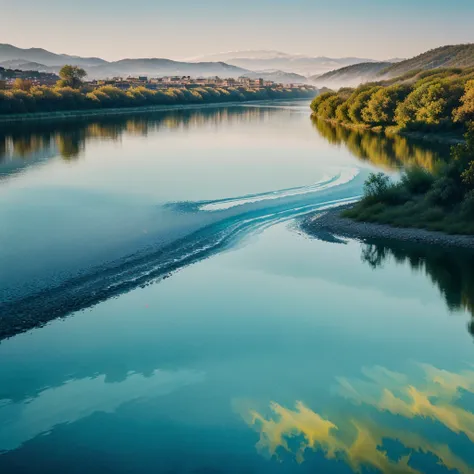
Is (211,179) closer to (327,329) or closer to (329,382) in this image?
(327,329)

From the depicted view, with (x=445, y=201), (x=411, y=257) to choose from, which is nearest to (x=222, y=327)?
(x=411, y=257)

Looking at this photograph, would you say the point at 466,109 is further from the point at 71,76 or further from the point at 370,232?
the point at 71,76

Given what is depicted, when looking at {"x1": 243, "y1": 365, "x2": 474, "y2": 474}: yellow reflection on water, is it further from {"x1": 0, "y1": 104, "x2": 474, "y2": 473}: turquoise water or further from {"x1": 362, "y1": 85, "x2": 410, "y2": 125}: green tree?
{"x1": 362, "y1": 85, "x2": 410, "y2": 125}: green tree

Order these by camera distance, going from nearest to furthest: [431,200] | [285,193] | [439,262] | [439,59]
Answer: [439,262] → [431,200] → [285,193] → [439,59]

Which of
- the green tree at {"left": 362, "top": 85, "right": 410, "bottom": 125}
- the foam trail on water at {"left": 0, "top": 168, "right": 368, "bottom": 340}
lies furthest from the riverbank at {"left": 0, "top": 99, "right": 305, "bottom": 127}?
the foam trail on water at {"left": 0, "top": 168, "right": 368, "bottom": 340}

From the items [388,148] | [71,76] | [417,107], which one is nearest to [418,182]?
[388,148]

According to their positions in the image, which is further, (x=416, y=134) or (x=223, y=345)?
(x=416, y=134)

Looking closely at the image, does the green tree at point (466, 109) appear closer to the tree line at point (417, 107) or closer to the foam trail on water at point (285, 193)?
the tree line at point (417, 107)
